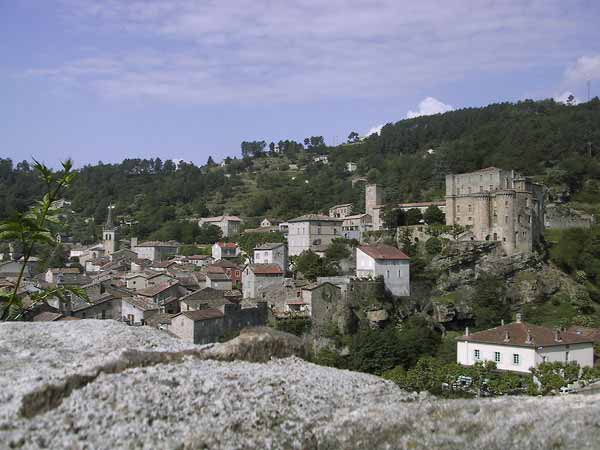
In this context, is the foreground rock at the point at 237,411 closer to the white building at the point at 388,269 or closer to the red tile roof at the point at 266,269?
the white building at the point at 388,269

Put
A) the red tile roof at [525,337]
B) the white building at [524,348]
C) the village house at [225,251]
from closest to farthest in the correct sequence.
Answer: the white building at [524,348] < the red tile roof at [525,337] < the village house at [225,251]

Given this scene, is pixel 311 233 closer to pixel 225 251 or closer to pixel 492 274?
pixel 225 251

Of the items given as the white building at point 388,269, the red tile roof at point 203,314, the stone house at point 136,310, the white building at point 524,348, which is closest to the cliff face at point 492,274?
the white building at point 388,269

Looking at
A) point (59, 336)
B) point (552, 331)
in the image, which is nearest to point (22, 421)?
point (59, 336)

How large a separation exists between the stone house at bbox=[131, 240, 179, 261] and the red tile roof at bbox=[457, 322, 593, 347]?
51.6 m

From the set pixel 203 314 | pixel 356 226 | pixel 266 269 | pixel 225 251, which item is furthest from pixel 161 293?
pixel 225 251

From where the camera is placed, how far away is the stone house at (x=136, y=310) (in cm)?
4184

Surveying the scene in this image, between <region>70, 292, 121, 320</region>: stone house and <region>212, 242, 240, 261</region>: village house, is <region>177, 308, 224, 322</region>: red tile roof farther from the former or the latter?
<region>212, 242, 240, 261</region>: village house

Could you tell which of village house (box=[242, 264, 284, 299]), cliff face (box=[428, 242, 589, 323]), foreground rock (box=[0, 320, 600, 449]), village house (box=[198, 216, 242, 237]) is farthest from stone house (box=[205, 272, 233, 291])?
foreground rock (box=[0, 320, 600, 449])

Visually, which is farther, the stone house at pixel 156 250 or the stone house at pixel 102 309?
the stone house at pixel 156 250

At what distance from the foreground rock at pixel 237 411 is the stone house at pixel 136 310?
33.6 metres

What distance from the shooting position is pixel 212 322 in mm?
38594

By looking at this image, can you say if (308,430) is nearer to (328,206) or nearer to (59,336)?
(59,336)

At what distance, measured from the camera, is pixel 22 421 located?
6977mm
